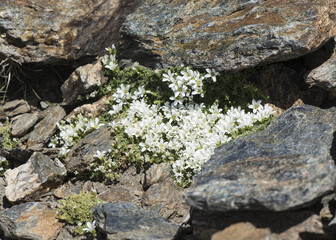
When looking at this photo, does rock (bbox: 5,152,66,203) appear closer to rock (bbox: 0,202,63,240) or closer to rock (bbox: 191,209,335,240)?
rock (bbox: 0,202,63,240)

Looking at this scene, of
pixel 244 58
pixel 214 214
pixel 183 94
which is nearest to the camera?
pixel 214 214

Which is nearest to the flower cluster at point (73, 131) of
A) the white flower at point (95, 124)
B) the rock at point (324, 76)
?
the white flower at point (95, 124)

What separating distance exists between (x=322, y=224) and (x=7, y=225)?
5.54 metres

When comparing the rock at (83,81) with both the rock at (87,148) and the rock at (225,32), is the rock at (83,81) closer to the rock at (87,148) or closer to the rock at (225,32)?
the rock at (225,32)

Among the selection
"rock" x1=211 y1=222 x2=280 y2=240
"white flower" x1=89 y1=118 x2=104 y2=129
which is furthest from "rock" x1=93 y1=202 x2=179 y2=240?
"white flower" x1=89 y1=118 x2=104 y2=129

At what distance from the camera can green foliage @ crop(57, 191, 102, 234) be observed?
787cm

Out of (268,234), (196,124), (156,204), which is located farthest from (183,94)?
(268,234)

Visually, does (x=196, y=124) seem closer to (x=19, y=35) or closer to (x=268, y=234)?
(x=268, y=234)

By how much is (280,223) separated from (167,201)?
8.86 ft

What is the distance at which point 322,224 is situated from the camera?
5.65 m

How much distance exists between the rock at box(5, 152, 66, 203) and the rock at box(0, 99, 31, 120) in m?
2.21

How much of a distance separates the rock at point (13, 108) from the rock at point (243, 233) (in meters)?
6.98

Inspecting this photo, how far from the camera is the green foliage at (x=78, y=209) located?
7.87 meters

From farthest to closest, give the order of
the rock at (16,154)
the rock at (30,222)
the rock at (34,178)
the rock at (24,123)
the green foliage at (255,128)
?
the rock at (24,123)
the rock at (16,154)
the rock at (34,178)
the green foliage at (255,128)
the rock at (30,222)
